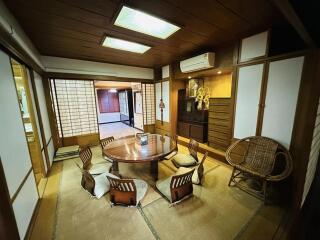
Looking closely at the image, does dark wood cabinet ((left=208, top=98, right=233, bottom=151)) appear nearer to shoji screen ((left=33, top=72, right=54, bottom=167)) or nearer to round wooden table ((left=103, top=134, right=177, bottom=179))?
round wooden table ((left=103, top=134, right=177, bottom=179))

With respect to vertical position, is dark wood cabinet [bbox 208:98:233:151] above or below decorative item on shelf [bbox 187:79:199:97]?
below

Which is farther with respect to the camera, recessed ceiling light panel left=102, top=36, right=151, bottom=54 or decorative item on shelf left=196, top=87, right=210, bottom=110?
decorative item on shelf left=196, top=87, right=210, bottom=110

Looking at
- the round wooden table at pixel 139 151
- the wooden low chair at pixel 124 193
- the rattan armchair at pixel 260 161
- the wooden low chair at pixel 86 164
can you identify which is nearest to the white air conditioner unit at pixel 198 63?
the rattan armchair at pixel 260 161

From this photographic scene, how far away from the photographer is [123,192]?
184cm

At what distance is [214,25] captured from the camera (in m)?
2.05

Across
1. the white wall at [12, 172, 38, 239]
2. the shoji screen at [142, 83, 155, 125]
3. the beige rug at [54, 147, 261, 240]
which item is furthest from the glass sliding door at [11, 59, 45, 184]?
the shoji screen at [142, 83, 155, 125]

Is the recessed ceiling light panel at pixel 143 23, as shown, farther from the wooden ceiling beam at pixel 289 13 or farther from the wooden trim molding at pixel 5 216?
the wooden trim molding at pixel 5 216

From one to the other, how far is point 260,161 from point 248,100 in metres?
1.11

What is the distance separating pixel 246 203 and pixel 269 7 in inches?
104

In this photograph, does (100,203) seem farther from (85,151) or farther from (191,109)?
(191,109)

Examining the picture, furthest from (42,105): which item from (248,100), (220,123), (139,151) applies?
(248,100)

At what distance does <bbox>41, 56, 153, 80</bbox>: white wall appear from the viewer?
3435 millimetres

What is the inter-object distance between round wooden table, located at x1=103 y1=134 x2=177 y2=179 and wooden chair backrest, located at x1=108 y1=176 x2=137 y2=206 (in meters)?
0.36

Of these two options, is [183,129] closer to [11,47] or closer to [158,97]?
[158,97]
